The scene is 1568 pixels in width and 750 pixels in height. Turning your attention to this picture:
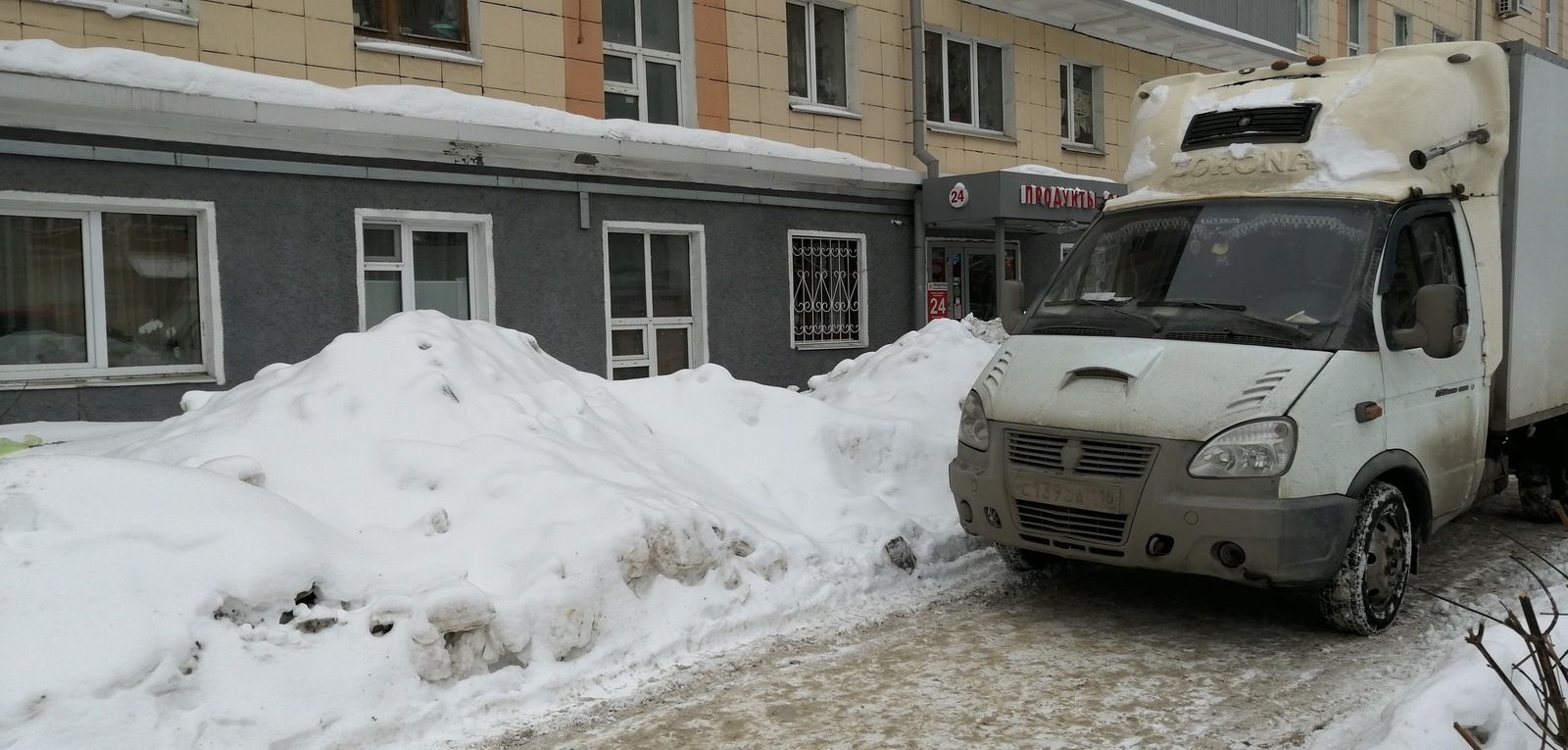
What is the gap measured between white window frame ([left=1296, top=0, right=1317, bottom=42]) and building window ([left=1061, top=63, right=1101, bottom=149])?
6815 millimetres

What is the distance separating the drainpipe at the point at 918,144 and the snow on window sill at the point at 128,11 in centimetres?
876

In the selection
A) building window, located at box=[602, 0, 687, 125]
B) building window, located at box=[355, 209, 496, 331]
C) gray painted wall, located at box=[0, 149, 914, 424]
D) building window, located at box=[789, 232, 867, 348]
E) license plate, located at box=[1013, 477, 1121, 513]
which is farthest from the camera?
building window, located at box=[789, 232, 867, 348]

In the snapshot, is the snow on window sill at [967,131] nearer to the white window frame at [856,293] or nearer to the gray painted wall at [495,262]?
the gray painted wall at [495,262]

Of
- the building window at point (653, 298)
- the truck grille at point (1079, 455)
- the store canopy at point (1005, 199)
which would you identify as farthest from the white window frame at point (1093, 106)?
the truck grille at point (1079, 455)

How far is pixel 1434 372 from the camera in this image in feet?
19.5

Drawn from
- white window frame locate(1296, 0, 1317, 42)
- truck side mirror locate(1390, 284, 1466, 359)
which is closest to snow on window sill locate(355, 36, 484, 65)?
truck side mirror locate(1390, 284, 1466, 359)

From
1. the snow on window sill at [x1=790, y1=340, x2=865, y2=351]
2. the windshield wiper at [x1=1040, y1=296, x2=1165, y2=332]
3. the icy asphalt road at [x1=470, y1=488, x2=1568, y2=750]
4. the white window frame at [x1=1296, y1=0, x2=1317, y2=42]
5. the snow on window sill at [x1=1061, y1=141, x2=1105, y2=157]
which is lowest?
the icy asphalt road at [x1=470, y1=488, x2=1568, y2=750]

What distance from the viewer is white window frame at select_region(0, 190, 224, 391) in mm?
8602

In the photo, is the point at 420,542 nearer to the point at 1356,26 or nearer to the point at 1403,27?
the point at 1356,26

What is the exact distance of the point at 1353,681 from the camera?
4.92m

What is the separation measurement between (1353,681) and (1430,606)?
1476 mm

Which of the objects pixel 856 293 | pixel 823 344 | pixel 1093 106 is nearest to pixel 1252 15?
pixel 1093 106

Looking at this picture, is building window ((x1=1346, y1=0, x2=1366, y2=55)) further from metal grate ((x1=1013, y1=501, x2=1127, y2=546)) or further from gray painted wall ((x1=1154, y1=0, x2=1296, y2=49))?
metal grate ((x1=1013, y1=501, x2=1127, y2=546))

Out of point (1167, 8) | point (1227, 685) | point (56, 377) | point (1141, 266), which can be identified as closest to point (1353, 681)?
point (1227, 685)
